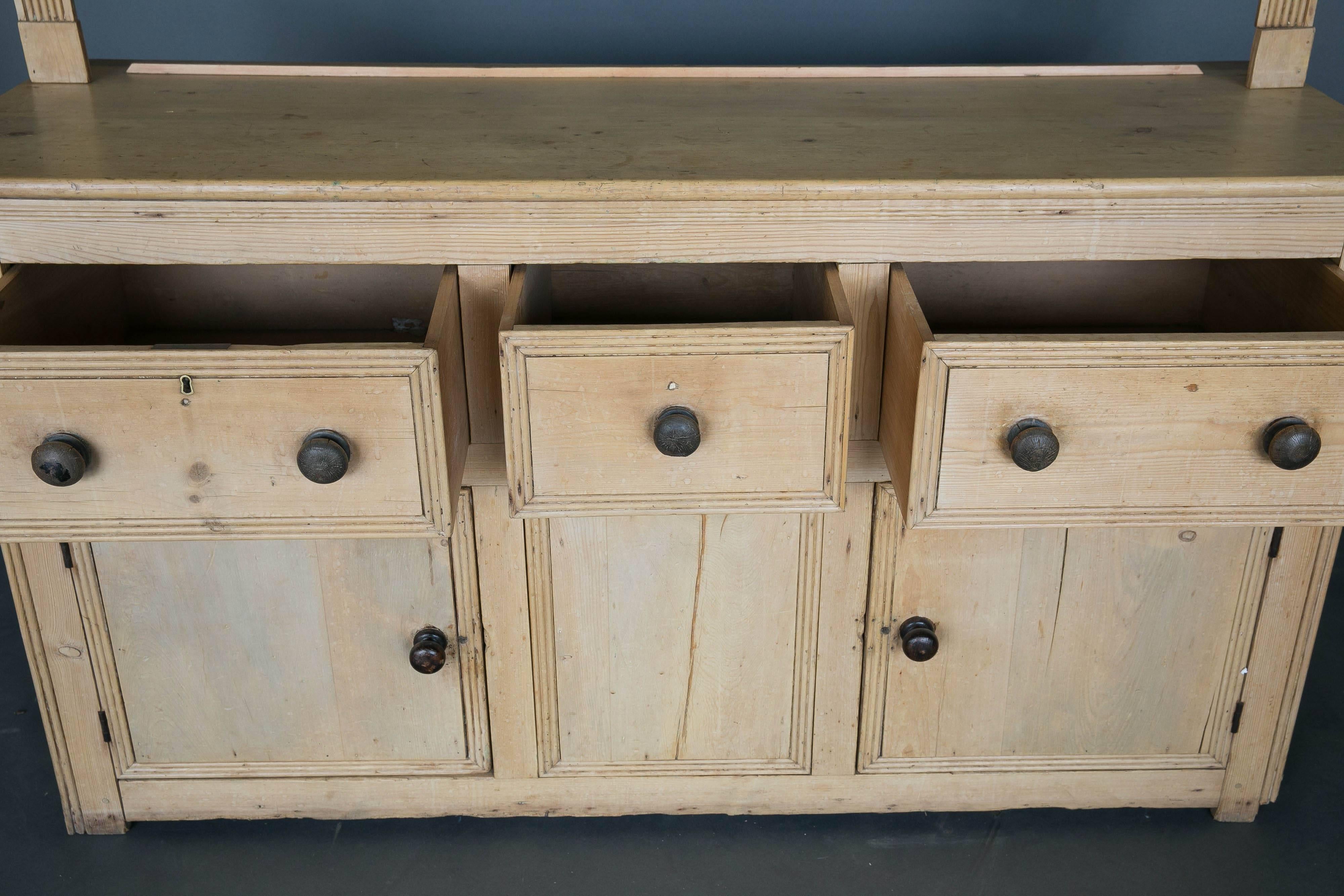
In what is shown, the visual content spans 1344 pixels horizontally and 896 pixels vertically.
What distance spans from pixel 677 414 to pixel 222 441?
0.41 m

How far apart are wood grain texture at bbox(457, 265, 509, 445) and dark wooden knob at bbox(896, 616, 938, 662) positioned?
53cm

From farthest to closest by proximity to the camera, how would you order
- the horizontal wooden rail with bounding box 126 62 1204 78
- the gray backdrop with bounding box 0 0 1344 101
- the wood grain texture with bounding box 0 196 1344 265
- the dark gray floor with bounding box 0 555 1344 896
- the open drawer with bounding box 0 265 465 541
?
the gray backdrop with bounding box 0 0 1344 101, the horizontal wooden rail with bounding box 126 62 1204 78, the dark gray floor with bounding box 0 555 1344 896, the wood grain texture with bounding box 0 196 1344 265, the open drawer with bounding box 0 265 465 541

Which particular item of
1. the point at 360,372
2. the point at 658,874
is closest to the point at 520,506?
the point at 360,372

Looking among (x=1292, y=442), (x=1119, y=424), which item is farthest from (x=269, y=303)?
(x=1292, y=442)

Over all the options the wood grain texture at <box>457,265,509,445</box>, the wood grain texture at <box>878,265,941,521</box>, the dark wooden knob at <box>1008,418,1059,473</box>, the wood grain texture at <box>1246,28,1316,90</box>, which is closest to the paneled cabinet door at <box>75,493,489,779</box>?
the wood grain texture at <box>457,265,509,445</box>

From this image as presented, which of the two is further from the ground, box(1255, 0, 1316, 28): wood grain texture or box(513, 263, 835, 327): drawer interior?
box(1255, 0, 1316, 28): wood grain texture

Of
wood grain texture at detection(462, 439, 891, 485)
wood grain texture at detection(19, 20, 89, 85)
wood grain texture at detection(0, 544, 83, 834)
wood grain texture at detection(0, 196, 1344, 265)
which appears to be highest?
wood grain texture at detection(19, 20, 89, 85)

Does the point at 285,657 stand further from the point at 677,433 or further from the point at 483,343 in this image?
the point at 677,433

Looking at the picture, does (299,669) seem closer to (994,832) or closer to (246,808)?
(246,808)

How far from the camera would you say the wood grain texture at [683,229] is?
108 cm

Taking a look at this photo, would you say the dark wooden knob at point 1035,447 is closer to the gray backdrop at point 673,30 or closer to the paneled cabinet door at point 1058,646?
the paneled cabinet door at point 1058,646

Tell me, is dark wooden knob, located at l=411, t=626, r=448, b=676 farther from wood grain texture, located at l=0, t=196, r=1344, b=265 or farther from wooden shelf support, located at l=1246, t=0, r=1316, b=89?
wooden shelf support, located at l=1246, t=0, r=1316, b=89

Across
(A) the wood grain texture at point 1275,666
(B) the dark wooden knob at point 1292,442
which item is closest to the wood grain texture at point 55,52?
(B) the dark wooden knob at point 1292,442

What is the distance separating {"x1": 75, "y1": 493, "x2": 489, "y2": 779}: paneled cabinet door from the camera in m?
1.28
